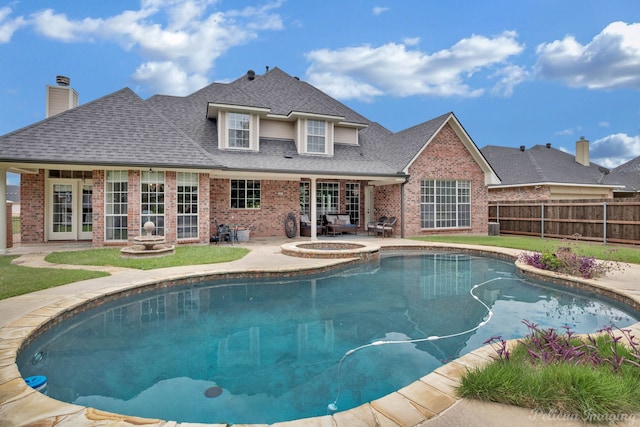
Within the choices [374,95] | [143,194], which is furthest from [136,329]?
[374,95]

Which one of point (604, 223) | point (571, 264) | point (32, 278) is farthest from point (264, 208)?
→ point (604, 223)

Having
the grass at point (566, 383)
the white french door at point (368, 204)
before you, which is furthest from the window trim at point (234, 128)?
the grass at point (566, 383)

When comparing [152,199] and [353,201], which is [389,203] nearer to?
[353,201]

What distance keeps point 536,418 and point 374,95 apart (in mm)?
47588

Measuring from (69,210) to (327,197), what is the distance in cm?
1173

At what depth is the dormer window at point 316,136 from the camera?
16.1 meters

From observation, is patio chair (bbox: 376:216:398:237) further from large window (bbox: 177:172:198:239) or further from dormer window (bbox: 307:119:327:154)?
large window (bbox: 177:172:198:239)

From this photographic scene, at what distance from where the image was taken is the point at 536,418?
7.80 ft

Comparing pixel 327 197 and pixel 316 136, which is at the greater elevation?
pixel 316 136

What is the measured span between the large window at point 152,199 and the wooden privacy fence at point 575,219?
14565 millimetres

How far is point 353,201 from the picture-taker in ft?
59.8

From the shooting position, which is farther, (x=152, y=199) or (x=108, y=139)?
(x=152, y=199)

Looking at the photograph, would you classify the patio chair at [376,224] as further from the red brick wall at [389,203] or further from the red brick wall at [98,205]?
the red brick wall at [98,205]

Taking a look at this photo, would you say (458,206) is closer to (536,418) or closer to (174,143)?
(174,143)
